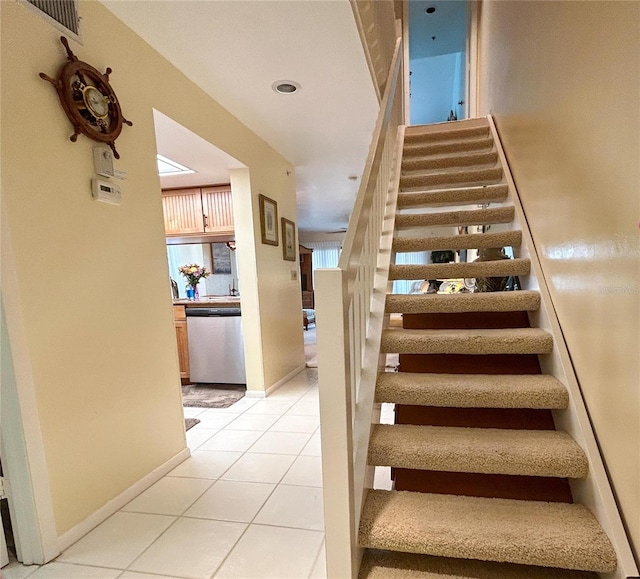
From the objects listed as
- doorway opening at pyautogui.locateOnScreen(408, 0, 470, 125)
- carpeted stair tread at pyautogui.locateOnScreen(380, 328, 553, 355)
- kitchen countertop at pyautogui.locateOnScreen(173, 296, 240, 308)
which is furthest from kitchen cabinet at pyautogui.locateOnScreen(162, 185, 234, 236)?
doorway opening at pyautogui.locateOnScreen(408, 0, 470, 125)

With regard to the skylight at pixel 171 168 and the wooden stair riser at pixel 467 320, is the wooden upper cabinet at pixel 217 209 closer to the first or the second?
the skylight at pixel 171 168

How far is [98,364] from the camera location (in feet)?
5.35

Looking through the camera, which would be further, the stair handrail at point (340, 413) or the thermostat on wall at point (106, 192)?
the thermostat on wall at point (106, 192)

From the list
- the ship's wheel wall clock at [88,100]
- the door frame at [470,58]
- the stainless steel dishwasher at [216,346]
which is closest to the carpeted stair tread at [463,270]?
the ship's wheel wall clock at [88,100]

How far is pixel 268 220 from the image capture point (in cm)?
346

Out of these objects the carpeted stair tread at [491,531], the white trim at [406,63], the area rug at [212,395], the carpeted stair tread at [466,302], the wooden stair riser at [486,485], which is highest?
the white trim at [406,63]

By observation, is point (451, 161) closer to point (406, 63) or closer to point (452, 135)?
point (452, 135)

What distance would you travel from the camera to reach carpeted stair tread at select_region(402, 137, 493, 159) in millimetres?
3191

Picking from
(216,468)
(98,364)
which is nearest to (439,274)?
(216,468)

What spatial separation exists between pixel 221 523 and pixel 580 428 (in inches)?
58.1

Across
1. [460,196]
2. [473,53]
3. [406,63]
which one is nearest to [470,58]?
[473,53]

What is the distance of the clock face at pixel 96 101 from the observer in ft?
5.13

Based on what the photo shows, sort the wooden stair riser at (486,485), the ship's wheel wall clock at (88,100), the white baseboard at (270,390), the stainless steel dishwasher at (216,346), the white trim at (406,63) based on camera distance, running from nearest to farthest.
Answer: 1. the wooden stair riser at (486,485)
2. the ship's wheel wall clock at (88,100)
3. the white baseboard at (270,390)
4. the stainless steel dishwasher at (216,346)
5. the white trim at (406,63)

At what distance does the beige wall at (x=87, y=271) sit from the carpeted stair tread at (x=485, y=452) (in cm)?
121
